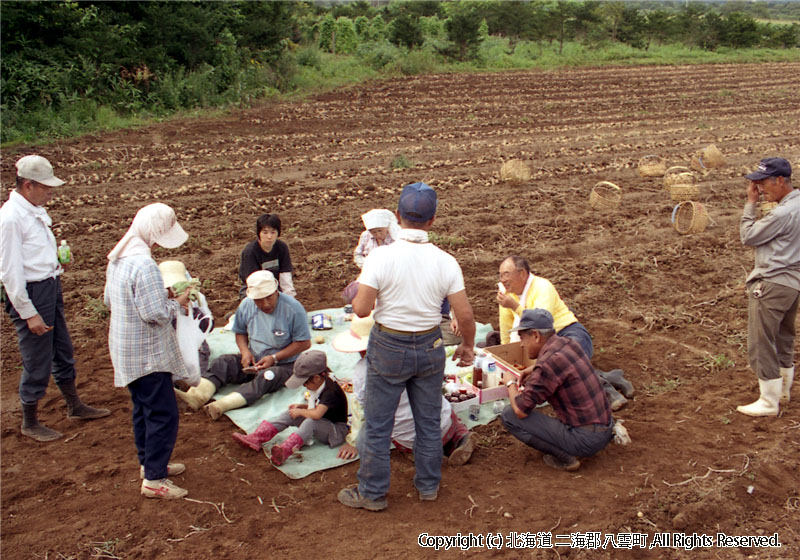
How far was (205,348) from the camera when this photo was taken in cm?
640

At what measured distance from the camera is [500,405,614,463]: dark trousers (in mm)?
4773

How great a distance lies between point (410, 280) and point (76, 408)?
134 inches

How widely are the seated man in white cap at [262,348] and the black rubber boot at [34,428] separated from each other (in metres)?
1.00

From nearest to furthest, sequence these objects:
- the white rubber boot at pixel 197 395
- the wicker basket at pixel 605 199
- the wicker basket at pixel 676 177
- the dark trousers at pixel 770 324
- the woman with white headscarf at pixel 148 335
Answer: the woman with white headscarf at pixel 148 335 → the dark trousers at pixel 770 324 → the white rubber boot at pixel 197 395 → the wicker basket at pixel 605 199 → the wicker basket at pixel 676 177

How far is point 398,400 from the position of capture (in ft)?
14.0

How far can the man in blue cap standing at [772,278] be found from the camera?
515 cm

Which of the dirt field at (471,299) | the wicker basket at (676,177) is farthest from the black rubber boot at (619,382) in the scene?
the wicker basket at (676,177)

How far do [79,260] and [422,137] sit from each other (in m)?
9.88

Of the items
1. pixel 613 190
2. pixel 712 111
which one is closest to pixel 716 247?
pixel 613 190

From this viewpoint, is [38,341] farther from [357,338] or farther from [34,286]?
[357,338]

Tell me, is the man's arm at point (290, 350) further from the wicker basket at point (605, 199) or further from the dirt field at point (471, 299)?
the wicker basket at point (605, 199)

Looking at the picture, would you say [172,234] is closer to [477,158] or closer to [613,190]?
[613,190]

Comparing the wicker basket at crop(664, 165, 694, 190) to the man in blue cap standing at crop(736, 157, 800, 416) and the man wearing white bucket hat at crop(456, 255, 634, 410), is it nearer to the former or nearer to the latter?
the man in blue cap standing at crop(736, 157, 800, 416)

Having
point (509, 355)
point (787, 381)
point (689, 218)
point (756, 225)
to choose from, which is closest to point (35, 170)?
point (509, 355)
